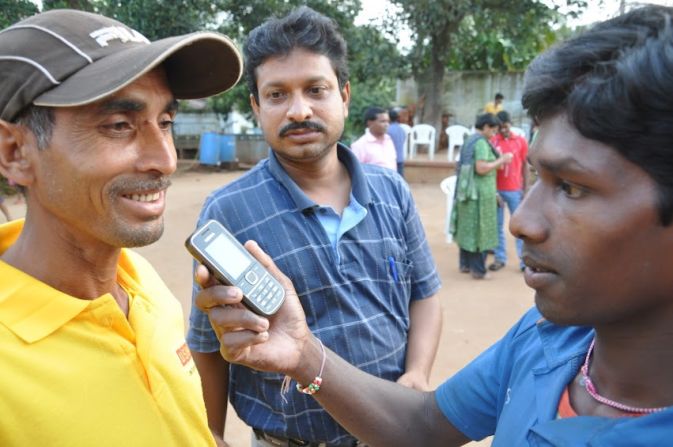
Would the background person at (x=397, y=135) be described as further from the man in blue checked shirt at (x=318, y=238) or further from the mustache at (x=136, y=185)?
the mustache at (x=136, y=185)

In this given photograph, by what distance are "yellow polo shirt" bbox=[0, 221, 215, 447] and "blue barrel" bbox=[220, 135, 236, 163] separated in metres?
15.8

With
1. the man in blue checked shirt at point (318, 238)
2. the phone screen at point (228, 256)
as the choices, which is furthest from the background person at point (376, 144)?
the phone screen at point (228, 256)

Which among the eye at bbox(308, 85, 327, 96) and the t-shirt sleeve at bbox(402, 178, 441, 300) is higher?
the eye at bbox(308, 85, 327, 96)

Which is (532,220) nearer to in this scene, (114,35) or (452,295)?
(114,35)

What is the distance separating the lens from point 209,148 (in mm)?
16594

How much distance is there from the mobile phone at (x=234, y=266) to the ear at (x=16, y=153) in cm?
41

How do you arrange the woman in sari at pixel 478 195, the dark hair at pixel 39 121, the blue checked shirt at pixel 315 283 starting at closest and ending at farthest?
the dark hair at pixel 39 121, the blue checked shirt at pixel 315 283, the woman in sari at pixel 478 195

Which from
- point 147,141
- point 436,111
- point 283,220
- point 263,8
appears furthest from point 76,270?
point 436,111

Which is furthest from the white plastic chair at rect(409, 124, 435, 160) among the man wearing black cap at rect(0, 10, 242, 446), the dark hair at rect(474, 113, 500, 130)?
the man wearing black cap at rect(0, 10, 242, 446)

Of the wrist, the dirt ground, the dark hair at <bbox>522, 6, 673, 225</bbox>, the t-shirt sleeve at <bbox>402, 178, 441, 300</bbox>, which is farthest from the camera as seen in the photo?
the dirt ground

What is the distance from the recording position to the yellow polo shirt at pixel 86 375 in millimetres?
1120

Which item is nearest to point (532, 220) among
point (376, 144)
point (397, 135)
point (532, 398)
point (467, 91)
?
point (532, 398)

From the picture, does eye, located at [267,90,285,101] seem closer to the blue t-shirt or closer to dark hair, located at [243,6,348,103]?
dark hair, located at [243,6,348,103]

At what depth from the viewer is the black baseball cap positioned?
1.22 m
